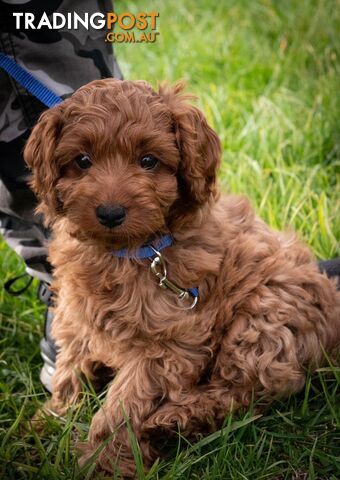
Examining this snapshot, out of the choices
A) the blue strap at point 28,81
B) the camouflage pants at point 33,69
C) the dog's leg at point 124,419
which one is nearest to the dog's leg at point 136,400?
the dog's leg at point 124,419

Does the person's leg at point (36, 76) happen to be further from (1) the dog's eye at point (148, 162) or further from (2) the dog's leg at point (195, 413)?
(2) the dog's leg at point (195, 413)

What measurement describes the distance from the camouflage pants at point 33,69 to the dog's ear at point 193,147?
0.55m

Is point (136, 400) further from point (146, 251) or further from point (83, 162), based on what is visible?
point (83, 162)

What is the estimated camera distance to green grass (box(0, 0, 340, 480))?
284cm

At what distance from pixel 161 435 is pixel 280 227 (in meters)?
1.68

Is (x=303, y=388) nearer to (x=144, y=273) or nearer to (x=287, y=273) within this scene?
(x=287, y=273)

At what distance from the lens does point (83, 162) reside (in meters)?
2.69

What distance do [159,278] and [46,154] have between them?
0.68 meters

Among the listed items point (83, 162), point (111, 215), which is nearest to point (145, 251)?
point (111, 215)

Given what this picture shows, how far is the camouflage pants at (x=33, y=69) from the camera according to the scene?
3039mm

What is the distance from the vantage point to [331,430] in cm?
301

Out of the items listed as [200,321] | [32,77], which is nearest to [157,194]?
[200,321]

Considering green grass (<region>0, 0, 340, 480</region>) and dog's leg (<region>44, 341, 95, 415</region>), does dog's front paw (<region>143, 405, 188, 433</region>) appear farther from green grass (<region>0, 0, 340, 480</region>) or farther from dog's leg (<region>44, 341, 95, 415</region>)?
dog's leg (<region>44, 341, 95, 415</region>)

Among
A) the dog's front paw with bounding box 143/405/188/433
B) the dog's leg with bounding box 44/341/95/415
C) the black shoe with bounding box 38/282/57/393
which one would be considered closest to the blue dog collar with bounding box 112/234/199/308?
the dog's front paw with bounding box 143/405/188/433
